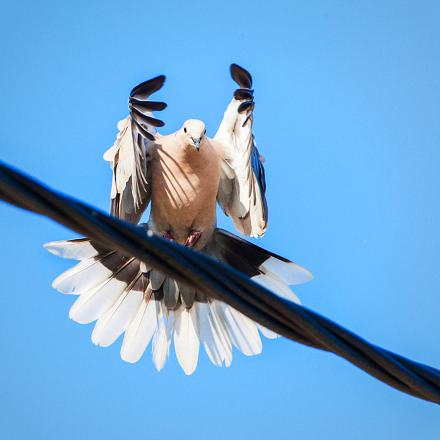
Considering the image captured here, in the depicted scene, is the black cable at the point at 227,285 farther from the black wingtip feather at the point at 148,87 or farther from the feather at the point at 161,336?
the feather at the point at 161,336

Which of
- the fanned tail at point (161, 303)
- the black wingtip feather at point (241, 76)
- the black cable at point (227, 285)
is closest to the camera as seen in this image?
the black cable at point (227, 285)

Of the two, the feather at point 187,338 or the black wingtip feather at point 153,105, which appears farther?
the feather at point 187,338

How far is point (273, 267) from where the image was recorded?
529 centimetres

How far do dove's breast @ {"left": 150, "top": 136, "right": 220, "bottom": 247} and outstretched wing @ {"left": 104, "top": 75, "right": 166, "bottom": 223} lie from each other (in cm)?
10

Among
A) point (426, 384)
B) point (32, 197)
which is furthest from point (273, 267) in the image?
point (32, 197)

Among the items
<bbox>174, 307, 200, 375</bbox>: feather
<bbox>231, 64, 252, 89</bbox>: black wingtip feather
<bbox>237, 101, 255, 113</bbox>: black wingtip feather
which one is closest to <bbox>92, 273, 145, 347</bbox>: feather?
<bbox>174, 307, 200, 375</bbox>: feather

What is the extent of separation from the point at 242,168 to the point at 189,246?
623 millimetres

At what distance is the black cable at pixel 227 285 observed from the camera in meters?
1.67

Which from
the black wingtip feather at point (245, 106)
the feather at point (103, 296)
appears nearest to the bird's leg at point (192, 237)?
the feather at point (103, 296)

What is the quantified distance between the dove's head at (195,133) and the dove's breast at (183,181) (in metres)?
0.08

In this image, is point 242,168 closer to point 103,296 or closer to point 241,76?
point 241,76

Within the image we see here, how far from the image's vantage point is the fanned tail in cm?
534

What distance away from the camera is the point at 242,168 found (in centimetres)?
550

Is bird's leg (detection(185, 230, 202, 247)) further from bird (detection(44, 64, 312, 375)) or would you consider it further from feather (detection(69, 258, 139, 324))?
feather (detection(69, 258, 139, 324))
